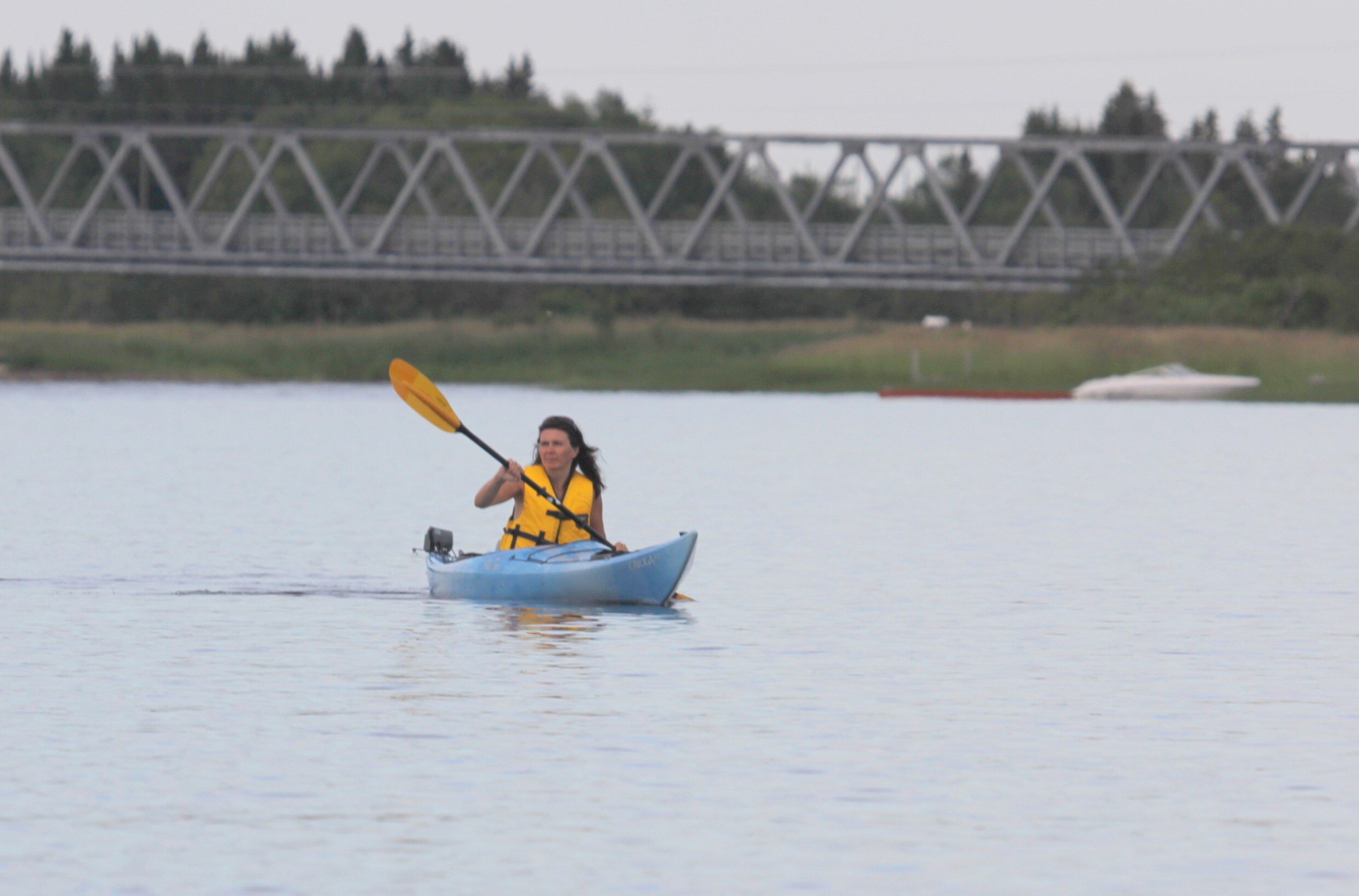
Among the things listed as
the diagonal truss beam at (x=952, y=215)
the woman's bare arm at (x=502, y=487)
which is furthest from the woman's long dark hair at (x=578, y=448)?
the diagonal truss beam at (x=952, y=215)

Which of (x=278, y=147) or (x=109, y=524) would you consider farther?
(x=278, y=147)

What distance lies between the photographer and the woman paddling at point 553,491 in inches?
733

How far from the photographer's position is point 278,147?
85.6 metres

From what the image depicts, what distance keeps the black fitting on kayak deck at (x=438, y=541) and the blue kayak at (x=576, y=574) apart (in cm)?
16

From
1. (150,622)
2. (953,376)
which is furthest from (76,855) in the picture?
(953,376)

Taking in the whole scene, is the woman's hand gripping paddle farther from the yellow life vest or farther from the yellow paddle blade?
the yellow life vest

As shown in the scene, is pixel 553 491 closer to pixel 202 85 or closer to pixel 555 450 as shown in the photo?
pixel 555 450

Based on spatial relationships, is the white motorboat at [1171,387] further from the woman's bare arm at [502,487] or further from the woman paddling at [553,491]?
the woman's bare arm at [502,487]

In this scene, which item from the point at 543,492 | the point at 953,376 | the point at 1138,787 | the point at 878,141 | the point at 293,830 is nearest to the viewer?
the point at 293,830

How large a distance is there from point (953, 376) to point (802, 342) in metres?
5.70

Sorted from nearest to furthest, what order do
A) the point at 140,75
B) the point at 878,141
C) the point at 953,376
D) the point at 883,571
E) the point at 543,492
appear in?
the point at 543,492, the point at 883,571, the point at 953,376, the point at 878,141, the point at 140,75

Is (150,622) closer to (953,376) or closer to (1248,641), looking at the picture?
(1248,641)

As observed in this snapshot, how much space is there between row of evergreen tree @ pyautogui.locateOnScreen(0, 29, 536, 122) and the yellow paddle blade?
114 metres

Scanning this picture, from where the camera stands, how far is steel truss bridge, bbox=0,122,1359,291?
8244 centimetres
